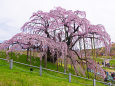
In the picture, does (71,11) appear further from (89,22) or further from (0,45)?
(0,45)

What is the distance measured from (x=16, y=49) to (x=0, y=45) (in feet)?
6.11

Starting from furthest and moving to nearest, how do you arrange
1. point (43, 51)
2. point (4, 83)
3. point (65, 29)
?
point (65, 29), point (43, 51), point (4, 83)

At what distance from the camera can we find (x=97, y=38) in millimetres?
18594

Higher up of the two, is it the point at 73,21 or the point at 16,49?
the point at 73,21

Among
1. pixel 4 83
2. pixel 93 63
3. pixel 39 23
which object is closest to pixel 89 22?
pixel 93 63

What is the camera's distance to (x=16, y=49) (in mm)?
16391

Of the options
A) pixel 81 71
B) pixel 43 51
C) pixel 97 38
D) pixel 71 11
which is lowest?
pixel 81 71

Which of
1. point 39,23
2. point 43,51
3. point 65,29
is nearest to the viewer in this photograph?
point 43,51

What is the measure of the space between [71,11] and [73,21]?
4.91 ft

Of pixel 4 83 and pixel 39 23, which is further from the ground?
pixel 39 23

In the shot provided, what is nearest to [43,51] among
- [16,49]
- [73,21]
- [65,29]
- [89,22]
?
[16,49]

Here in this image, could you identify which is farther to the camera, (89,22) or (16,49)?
(89,22)

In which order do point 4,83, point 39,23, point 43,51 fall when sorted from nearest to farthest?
1. point 4,83
2. point 43,51
3. point 39,23

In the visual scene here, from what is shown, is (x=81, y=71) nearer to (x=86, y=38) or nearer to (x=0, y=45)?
(x=86, y=38)
